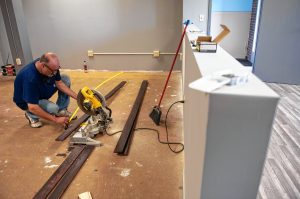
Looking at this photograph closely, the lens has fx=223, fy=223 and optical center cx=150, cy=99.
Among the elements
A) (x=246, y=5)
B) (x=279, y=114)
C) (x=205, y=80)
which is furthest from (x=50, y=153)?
(x=246, y=5)

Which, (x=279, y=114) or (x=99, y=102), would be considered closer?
(x=99, y=102)

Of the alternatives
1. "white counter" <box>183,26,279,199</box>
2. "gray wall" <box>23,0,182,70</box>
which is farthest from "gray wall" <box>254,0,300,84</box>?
"white counter" <box>183,26,279,199</box>

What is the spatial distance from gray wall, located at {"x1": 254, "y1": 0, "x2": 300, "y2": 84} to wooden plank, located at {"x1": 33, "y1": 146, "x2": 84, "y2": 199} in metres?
3.29

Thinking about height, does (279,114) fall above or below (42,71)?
below

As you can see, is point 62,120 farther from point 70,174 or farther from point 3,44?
point 3,44

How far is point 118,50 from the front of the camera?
462cm

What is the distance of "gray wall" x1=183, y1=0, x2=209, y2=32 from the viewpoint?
3.70 metres

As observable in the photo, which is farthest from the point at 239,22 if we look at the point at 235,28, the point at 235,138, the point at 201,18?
the point at 235,138

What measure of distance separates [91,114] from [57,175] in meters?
0.64

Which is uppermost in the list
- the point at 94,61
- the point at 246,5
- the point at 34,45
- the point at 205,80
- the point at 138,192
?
the point at 246,5

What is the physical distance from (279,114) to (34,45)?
188 inches

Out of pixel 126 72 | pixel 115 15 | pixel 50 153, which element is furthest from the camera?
pixel 126 72

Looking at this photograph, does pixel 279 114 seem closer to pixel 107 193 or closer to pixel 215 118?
pixel 107 193

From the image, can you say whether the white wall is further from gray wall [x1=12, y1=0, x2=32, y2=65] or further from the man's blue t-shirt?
gray wall [x1=12, y1=0, x2=32, y2=65]
